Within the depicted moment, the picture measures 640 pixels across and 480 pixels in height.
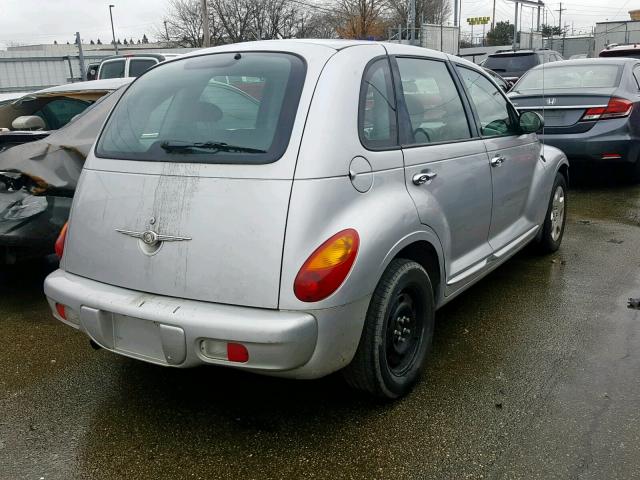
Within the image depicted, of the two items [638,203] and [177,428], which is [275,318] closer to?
[177,428]

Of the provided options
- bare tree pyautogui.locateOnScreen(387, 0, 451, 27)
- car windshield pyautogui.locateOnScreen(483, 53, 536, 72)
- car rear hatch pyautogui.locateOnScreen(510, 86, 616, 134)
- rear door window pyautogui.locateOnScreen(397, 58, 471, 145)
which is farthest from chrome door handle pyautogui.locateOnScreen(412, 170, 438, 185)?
bare tree pyautogui.locateOnScreen(387, 0, 451, 27)

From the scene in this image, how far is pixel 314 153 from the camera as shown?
8.05 ft

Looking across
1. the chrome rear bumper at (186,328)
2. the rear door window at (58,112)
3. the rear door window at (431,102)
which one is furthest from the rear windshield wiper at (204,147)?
the rear door window at (58,112)

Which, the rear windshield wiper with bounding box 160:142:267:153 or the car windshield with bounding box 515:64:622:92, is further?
the car windshield with bounding box 515:64:622:92

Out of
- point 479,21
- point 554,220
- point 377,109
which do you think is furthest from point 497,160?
point 479,21

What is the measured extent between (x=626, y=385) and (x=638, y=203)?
4.58m

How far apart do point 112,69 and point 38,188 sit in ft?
33.4

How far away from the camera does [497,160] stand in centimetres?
373

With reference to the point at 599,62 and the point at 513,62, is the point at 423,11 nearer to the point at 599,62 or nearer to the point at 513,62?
the point at 513,62

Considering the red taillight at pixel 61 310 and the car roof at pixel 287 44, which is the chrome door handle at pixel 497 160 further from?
the red taillight at pixel 61 310

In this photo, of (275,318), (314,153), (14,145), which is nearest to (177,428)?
(275,318)

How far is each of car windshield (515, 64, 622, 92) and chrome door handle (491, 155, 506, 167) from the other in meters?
3.97

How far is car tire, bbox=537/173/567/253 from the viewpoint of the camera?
16.0ft

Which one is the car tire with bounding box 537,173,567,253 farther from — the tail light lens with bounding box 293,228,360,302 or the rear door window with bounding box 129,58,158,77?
the rear door window with bounding box 129,58,158,77
